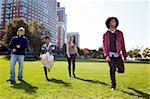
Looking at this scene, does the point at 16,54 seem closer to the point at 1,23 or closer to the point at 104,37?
the point at 104,37

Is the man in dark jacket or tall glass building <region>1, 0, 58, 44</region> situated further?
tall glass building <region>1, 0, 58, 44</region>

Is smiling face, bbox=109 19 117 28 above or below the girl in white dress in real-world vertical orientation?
above

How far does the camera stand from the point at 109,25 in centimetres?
902

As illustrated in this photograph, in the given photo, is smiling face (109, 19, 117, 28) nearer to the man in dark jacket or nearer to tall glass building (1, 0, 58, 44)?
the man in dark jacket

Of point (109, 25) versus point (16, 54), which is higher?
point (109, 25)

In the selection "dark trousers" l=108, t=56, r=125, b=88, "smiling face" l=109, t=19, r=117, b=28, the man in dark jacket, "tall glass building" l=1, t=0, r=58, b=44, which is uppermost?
"tall glass building" l=1, t=0, r=58, b=44

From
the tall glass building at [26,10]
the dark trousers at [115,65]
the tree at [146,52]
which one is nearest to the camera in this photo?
the dark trousers at [115,65]

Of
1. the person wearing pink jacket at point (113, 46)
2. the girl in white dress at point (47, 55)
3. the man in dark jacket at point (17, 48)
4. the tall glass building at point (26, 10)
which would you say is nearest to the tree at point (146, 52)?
the tall glass building at point (26, 10)

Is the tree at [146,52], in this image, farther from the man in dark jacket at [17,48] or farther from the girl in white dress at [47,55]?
the man in dark jacket at [17,48]

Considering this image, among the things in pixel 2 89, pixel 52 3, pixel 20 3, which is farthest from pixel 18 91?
pixel 52 3

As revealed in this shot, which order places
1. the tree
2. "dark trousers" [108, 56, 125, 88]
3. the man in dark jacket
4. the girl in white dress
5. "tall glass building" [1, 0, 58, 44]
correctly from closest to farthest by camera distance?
1. "dark trousers" [108, 56, 125, 88]
2. the man in dark jacket
3. the girl in white dress
4. the tree
5. "tall glass building" [1, 0, 58, 44]

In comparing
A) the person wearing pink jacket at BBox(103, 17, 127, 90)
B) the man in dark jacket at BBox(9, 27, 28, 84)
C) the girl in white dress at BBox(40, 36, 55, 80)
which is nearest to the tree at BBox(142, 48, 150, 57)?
the girl in white dress at BBox(40, 36, 55, 80)

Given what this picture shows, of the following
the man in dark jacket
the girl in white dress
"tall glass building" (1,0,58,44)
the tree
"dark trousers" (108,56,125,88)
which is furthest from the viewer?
"tall glass building" (1,0,58,44)

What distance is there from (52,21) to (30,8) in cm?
3668
